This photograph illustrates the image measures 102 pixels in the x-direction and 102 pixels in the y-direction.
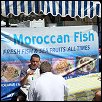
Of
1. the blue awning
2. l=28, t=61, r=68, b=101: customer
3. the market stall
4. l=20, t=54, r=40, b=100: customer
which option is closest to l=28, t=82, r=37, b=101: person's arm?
l=28, t=61, r=68, b=101: customer

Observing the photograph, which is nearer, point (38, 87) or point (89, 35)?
point (38, 87)

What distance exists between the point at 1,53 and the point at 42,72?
6.70 ft

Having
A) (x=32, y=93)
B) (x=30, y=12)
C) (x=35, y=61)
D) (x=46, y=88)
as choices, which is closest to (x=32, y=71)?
(x=35, y=61)

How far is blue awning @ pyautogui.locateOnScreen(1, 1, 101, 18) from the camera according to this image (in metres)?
6.92

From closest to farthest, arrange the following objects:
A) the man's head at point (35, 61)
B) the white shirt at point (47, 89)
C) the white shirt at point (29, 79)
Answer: the white shirt at point (47, 89) < the white shirt at point (29, 79) < the man's head at point (35, 61)

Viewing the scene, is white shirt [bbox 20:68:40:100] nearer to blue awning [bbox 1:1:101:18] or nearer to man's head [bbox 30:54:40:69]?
man's head [bbox 30:54:40:69]

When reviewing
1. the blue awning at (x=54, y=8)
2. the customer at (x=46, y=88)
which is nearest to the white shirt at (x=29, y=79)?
the blue awning at (x=54, y=8)

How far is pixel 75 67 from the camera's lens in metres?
7.40

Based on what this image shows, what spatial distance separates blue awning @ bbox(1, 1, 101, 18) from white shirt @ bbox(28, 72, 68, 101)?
2228mm

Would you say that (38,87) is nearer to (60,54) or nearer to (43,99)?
(43,99)

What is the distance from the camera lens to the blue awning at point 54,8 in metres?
6.92

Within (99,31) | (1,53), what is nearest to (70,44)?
(99,31)

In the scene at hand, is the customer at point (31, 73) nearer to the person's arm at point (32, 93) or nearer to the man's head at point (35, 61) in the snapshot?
the man's head at point (35, 61)

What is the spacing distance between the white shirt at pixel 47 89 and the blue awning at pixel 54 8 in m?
2.23
